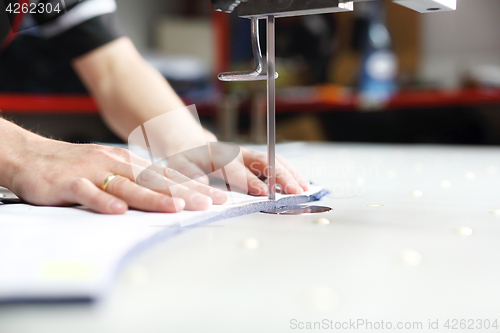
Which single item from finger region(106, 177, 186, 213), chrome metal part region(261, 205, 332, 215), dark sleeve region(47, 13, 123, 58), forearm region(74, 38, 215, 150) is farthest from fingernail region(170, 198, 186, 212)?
dark sleeve region(47, 13, 123, 58)

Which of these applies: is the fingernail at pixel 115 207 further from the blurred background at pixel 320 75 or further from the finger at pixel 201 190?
the blurred background at pixel 320 75

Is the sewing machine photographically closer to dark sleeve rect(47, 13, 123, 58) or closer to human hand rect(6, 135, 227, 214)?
human hand rect(6, 135, 227, 214)

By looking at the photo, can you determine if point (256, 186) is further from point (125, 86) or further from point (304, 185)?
point (125, 86)

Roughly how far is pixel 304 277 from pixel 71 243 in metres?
0.20

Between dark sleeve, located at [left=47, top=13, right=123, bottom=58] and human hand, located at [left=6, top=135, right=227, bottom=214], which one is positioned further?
dark sleeve, located at [left=47, top=13, right=123, bottom=58]

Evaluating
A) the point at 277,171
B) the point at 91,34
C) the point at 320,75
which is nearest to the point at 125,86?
the point at 91,34

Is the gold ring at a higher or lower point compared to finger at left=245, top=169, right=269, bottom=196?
higher

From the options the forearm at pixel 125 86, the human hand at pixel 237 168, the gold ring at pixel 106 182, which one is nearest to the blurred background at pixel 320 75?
the forearm at pixel 125 86

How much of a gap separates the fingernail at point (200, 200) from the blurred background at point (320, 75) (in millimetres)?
1339

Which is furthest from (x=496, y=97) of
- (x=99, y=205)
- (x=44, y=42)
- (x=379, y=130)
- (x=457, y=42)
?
(x=44, y=42)

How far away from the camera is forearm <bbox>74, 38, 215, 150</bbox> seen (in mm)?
1061

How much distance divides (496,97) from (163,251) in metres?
2.10

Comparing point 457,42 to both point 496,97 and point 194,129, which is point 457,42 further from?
point 194,129

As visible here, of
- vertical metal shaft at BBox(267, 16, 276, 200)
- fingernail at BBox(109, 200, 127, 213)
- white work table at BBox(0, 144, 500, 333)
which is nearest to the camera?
white work table at BBox(0, 144, 500, 333)
